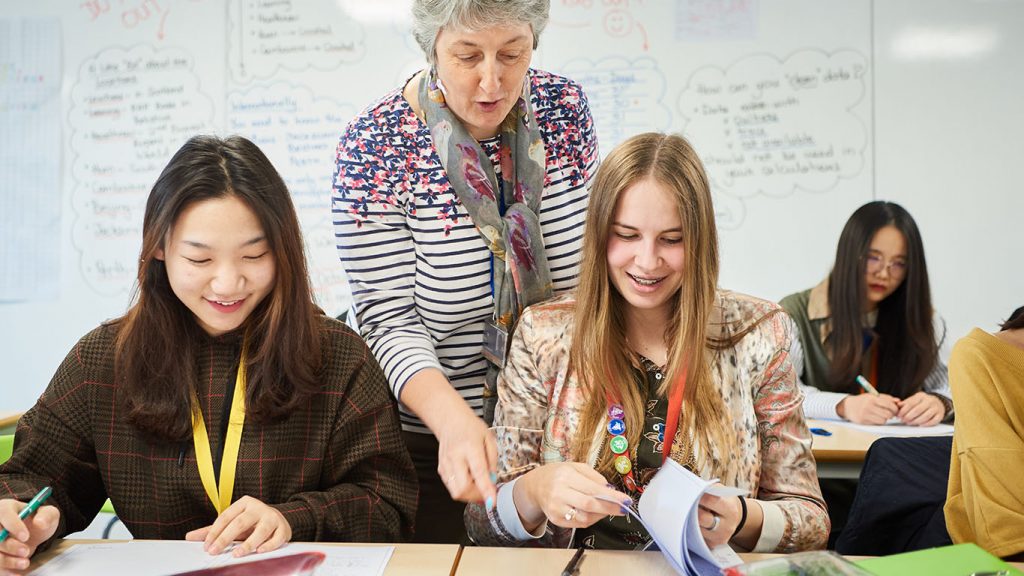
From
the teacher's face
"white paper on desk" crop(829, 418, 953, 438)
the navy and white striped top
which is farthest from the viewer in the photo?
"white paper on desk" crop(829, 418, 953, 438)

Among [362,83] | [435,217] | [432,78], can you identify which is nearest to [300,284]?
[435,217]

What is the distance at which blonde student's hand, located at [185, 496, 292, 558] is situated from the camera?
126cm

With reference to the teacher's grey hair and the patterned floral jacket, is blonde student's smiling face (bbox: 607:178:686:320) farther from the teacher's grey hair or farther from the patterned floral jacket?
the teacher's grey hair

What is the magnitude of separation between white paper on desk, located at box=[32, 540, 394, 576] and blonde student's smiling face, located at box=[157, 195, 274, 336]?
0.41m

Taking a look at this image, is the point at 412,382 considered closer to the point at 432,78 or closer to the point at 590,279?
the point at 590,279

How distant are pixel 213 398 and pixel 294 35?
2867 mm

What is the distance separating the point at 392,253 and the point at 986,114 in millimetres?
3202

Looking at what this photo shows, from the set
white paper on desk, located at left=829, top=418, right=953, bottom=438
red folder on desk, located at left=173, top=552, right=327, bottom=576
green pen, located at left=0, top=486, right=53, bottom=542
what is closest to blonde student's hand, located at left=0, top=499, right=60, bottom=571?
green pen, located at left=0, top=486, right=53, bottom=542

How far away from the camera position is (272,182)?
154 cm

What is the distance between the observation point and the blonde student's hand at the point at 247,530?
126cm

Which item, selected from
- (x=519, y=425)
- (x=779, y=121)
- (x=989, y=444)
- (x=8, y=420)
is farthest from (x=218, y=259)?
(x=779, y=121)

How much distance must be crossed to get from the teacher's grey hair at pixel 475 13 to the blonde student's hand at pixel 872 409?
1685mm

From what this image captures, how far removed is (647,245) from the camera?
4.90 feet

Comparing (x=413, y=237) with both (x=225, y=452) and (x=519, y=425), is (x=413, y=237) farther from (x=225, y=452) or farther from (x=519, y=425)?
(x=225, y=452)
